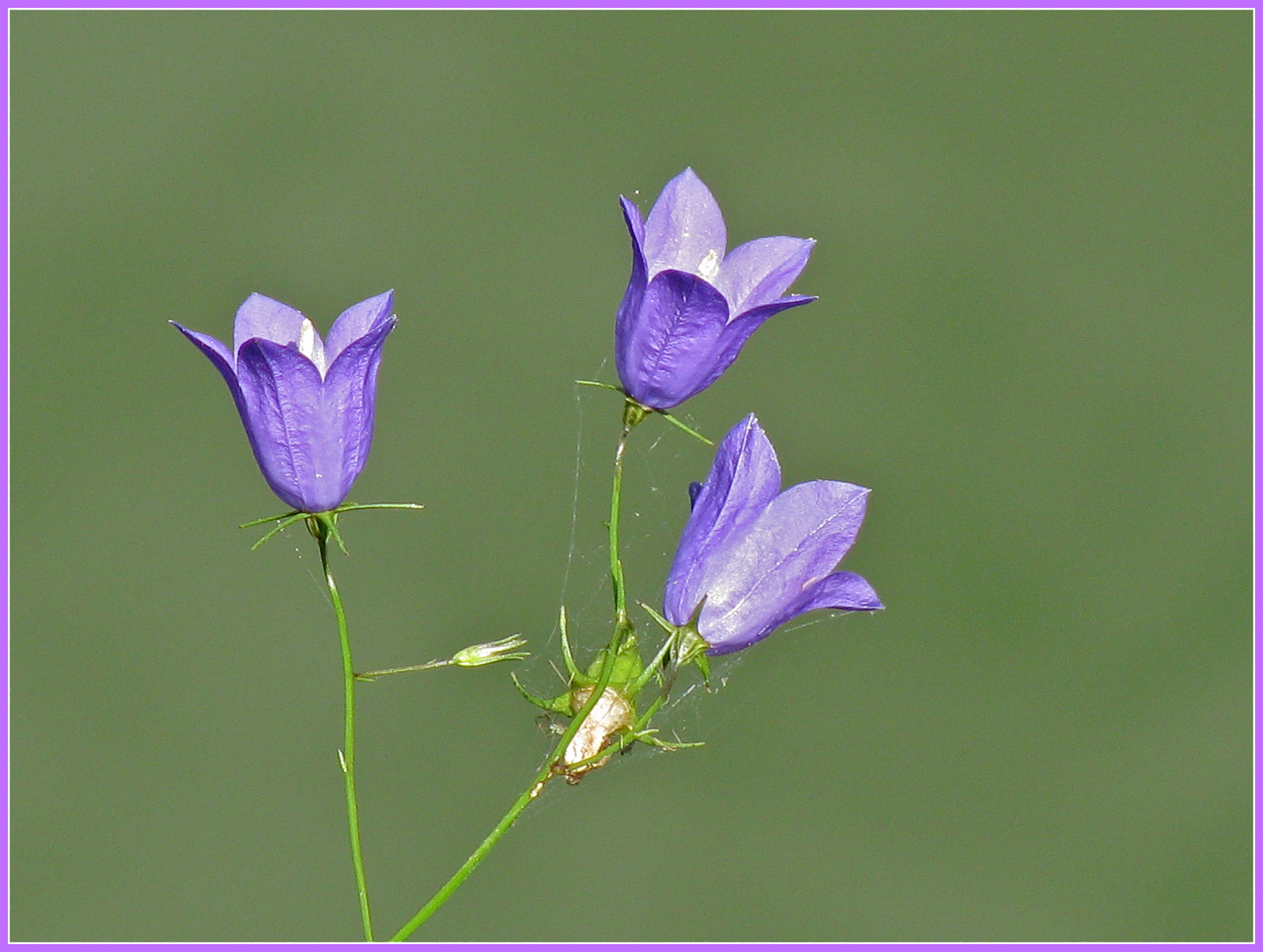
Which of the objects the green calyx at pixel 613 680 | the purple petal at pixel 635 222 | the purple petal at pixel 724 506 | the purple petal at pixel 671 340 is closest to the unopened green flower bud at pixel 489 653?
the green calyx at pixel 613 680

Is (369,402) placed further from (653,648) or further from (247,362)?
(653,648)

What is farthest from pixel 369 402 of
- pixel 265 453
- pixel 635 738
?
pixel 635 738

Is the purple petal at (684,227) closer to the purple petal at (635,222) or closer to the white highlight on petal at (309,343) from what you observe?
the purple petal at (635,222)

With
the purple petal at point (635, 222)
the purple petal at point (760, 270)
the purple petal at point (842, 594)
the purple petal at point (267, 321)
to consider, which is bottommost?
the purple petal at point (842, 594)

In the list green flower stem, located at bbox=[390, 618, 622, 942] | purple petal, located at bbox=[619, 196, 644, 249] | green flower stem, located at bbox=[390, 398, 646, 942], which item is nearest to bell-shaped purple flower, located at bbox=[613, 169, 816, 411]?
purple petal, located at bbox=[619, 196, 644, 249]

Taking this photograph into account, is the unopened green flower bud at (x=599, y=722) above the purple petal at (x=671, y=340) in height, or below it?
below

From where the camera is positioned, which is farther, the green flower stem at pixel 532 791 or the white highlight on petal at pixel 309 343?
the white highlight on petal at pixel 309 343

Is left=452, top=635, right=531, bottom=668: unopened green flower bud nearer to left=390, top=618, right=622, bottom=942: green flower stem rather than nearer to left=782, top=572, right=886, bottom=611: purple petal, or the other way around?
left=390, top=618, right=622, bottom=942: green flower stem
